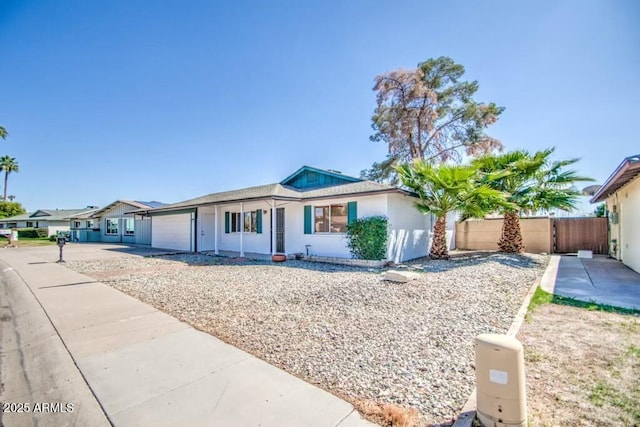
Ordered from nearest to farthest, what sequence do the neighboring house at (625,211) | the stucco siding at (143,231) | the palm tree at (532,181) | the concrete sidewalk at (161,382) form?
the concrete sidewalk at (161,382), the neighboring house at (625,211), the palm tree at (532,181), the stucco siding at (143,231)

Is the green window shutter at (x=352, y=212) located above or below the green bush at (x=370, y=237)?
above

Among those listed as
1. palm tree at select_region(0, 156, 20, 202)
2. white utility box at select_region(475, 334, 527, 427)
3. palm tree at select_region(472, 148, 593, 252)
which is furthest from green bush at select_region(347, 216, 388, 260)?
palm tree at select_region(0, 156, 20, 202)

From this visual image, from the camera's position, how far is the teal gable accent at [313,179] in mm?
15844

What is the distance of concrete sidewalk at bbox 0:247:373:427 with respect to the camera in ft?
8.29

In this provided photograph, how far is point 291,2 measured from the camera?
10125 mm

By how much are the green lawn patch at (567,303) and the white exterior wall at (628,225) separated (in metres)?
5.29

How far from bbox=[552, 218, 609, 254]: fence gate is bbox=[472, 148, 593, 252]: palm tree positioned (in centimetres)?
355

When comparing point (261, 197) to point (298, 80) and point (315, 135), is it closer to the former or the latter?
point (298, 80)

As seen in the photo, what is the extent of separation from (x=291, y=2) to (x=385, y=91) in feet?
42.7

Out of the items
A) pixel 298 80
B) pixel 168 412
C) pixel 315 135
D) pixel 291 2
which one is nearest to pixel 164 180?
pixel 315 135

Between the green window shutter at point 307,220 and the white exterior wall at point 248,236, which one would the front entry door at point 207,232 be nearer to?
the white exterior wall at point 248,236

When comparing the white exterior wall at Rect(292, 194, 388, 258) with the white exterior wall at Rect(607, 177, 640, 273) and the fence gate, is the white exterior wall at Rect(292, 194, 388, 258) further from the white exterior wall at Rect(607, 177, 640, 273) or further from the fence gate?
the fence gate

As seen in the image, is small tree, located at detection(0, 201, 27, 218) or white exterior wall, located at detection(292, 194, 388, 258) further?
small tree, located at detection(0, 201, 27, 218)

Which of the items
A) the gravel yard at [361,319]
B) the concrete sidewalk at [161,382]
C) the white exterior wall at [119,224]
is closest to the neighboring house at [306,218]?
the gravel yard at [361,319]
